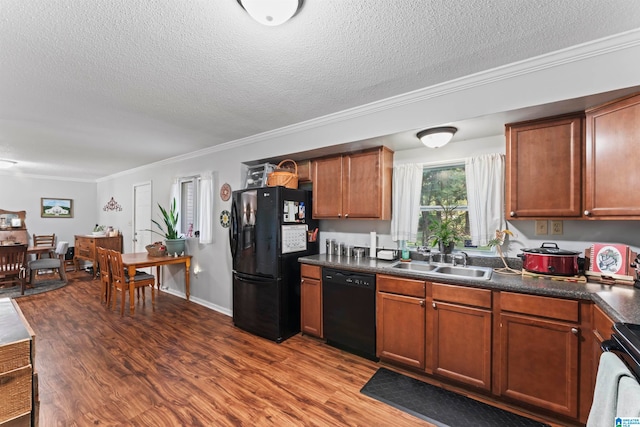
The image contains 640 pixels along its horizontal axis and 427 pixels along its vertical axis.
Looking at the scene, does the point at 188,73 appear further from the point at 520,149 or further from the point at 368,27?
the point at 520,149

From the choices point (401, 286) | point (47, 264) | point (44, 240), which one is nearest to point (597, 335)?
point (401, 286)

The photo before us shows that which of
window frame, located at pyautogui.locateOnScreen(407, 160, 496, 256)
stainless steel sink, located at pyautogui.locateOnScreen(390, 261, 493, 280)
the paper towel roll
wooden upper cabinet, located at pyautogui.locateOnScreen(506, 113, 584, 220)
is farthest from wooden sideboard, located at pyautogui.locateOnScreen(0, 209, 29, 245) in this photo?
wooden upper cabinet, located at pyautogui.locateOnScreen(506, 113, 584, 220)

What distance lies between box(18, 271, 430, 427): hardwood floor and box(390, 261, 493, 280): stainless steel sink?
3.23ft

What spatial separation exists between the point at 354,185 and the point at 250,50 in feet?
5.30

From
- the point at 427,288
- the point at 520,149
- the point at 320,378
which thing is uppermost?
the point at 520,149

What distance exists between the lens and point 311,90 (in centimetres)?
222

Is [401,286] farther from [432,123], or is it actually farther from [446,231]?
[432,123]

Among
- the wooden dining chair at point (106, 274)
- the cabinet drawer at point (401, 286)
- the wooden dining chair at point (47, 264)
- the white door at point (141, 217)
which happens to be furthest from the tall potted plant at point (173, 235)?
the cabinet drawer at point (401, 286)

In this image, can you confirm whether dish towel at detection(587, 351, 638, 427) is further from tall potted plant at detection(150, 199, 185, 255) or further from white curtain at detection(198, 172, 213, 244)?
tall potted plant at detection(150, 199, 185, 255)

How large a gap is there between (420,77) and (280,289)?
2371 millimetres

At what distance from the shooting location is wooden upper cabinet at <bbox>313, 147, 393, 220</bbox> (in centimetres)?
275

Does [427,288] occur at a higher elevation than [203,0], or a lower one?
lower

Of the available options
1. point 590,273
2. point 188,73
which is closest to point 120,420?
point 188,73

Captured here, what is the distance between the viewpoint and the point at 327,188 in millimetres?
3084
